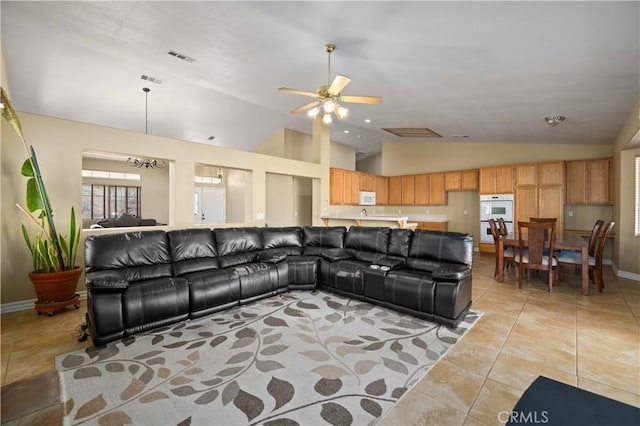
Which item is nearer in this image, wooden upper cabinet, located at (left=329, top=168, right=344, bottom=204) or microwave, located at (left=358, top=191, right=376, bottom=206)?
wooden upper cabinet, located at (left=329, top=168, right=344, bottom=204)

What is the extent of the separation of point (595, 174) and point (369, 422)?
731 cm

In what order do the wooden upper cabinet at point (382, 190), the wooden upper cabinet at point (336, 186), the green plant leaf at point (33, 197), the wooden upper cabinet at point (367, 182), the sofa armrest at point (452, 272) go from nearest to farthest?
the sofa armrest at point (452, 272), the green plant leaf at point (33, 197), the wooden upper cabinet at point (336, 186), the wooden upper cabinet at point (367, 182), the wooden upper cabinet at point (382, 190)

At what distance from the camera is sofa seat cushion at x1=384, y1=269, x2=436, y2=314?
3170 millimetres

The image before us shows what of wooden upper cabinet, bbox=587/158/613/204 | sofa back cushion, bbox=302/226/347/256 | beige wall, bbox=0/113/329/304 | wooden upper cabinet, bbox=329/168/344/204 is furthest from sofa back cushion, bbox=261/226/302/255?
wooden upper cabinet, bbox=587/158/613/204

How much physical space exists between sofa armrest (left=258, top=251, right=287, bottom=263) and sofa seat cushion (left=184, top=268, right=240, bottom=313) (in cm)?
66

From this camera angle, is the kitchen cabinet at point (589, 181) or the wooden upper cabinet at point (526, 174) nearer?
the kitchen cabinet at point (589, 181)

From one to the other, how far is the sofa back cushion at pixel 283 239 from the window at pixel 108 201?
7.43 m

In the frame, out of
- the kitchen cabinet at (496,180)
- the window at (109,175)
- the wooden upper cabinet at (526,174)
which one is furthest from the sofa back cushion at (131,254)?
the wooden upper cabinet at (526,174)

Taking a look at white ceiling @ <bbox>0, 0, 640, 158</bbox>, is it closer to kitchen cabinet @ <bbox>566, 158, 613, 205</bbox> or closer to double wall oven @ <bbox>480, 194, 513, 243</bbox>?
kitchen cabinet @ <bbox>566, 158, 613, 205</bbox>

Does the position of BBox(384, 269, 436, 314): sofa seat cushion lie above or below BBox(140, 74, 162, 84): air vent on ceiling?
below

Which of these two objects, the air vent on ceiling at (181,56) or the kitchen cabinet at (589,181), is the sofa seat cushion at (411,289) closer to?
the air vent on ceiling at (181,56)

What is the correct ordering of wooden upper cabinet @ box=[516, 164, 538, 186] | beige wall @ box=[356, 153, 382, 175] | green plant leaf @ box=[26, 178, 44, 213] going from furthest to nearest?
1. beige wall @ box=[356, 153, 382, 175]
2. wooden upper cabinet @ box=[516, 164, 538, 186]
3. green plant leaf @ box=[26, 178, 44, 213]

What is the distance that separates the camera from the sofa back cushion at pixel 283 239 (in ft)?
15.6

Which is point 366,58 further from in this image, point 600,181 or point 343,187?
point 600,181
